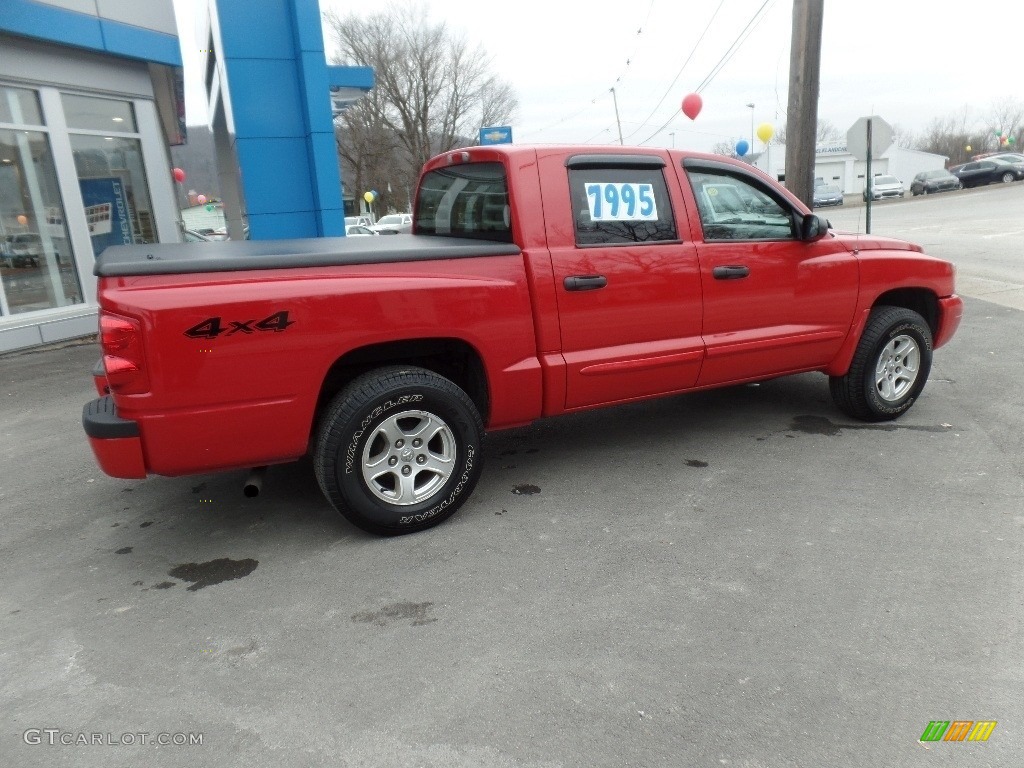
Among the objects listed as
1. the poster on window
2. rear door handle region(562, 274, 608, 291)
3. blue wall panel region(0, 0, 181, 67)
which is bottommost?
rear door handle region(562, 274, 608, 291)

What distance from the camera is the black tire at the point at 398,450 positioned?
3.48 metres

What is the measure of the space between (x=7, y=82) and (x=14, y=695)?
9.38 metres

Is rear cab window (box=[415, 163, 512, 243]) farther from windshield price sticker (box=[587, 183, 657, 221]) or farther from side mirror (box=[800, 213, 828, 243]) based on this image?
side mirror (box=[800, 213, 828, 243])

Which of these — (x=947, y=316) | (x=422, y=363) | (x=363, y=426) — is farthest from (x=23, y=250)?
(x=947, y=316)

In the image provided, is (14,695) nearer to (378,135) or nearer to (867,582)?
(867,582)

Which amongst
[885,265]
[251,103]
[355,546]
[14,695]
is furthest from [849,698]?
[251,103]

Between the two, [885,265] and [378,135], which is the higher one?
[378,135]

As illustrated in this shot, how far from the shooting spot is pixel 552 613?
9.89ft

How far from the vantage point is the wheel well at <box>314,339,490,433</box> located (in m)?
3.66

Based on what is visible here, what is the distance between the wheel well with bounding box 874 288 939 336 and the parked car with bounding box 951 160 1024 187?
1638 inches

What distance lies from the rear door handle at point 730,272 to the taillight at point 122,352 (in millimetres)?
3044

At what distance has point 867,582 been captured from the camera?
3162 millimetres

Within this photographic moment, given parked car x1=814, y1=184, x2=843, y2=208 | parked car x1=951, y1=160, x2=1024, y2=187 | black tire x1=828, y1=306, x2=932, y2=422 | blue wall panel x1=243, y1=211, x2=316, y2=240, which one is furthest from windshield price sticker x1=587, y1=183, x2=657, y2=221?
parked car x1=951, y1=160, x2=1024, y2=187

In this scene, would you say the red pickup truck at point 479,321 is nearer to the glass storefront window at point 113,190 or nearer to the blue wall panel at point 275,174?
the blue wall panel at point 275,174
